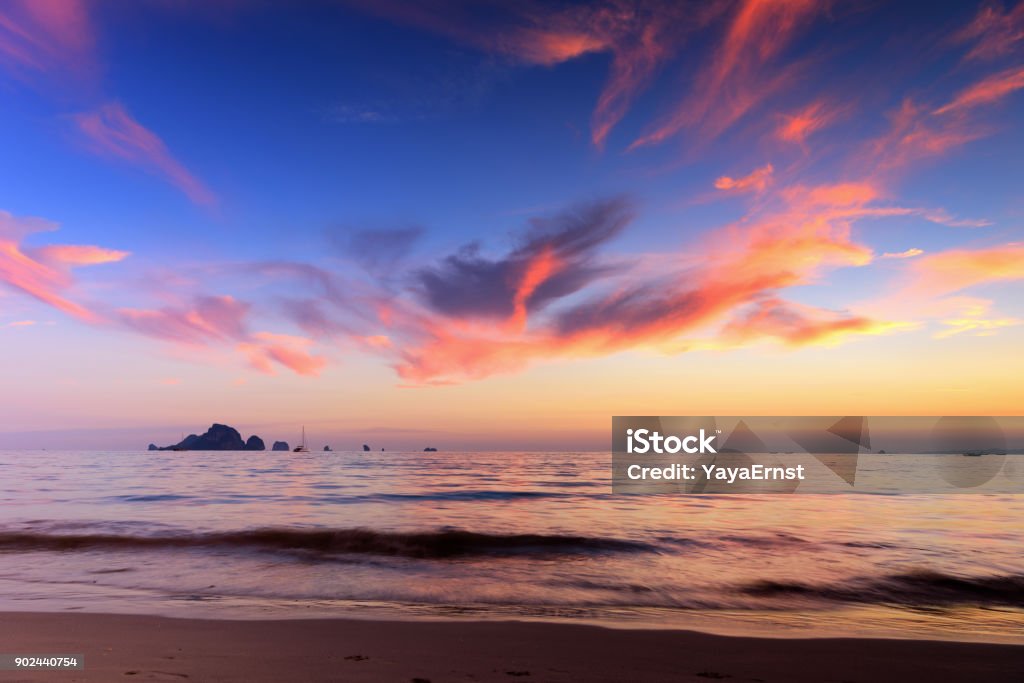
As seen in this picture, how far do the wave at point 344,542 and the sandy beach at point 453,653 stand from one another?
8.67 meters

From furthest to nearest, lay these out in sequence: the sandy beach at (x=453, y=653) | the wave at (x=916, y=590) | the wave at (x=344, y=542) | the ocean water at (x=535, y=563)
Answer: the wave at (x=344, y=542)
the wave at (x=916, y=590)
the ocean water at (x=535, y=563)
the sandy beach at (x=453, y=653)

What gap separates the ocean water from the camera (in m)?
9.95

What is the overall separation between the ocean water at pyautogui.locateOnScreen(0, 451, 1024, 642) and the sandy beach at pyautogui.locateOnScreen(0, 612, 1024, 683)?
1.03 meters

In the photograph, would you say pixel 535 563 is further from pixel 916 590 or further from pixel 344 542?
pixel 916 590

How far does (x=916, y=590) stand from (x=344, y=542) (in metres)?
15.3

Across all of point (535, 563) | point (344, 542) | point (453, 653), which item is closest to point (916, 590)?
point (535, 563)

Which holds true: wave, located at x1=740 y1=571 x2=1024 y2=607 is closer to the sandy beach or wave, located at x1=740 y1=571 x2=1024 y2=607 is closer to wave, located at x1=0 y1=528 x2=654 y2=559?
the sandy beach

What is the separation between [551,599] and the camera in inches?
438

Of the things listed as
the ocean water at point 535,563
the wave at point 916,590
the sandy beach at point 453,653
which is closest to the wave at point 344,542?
the ocean water at point 535,563

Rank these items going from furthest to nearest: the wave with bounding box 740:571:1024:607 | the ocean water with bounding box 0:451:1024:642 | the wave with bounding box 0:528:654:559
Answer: the wave with bounding box 0:528:654:559
the wave with bounding box 740:571:1024:607
the ocean water with bounding box 0:451:1024:642

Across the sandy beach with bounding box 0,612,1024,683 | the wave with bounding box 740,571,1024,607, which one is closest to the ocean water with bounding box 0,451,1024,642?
the wave with bounding box 740,571,1024,607

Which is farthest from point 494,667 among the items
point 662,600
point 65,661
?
point 662,600

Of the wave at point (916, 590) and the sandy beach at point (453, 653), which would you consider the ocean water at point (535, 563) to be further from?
the sandy beach at point (453, 653)

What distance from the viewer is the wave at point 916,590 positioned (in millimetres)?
11883
